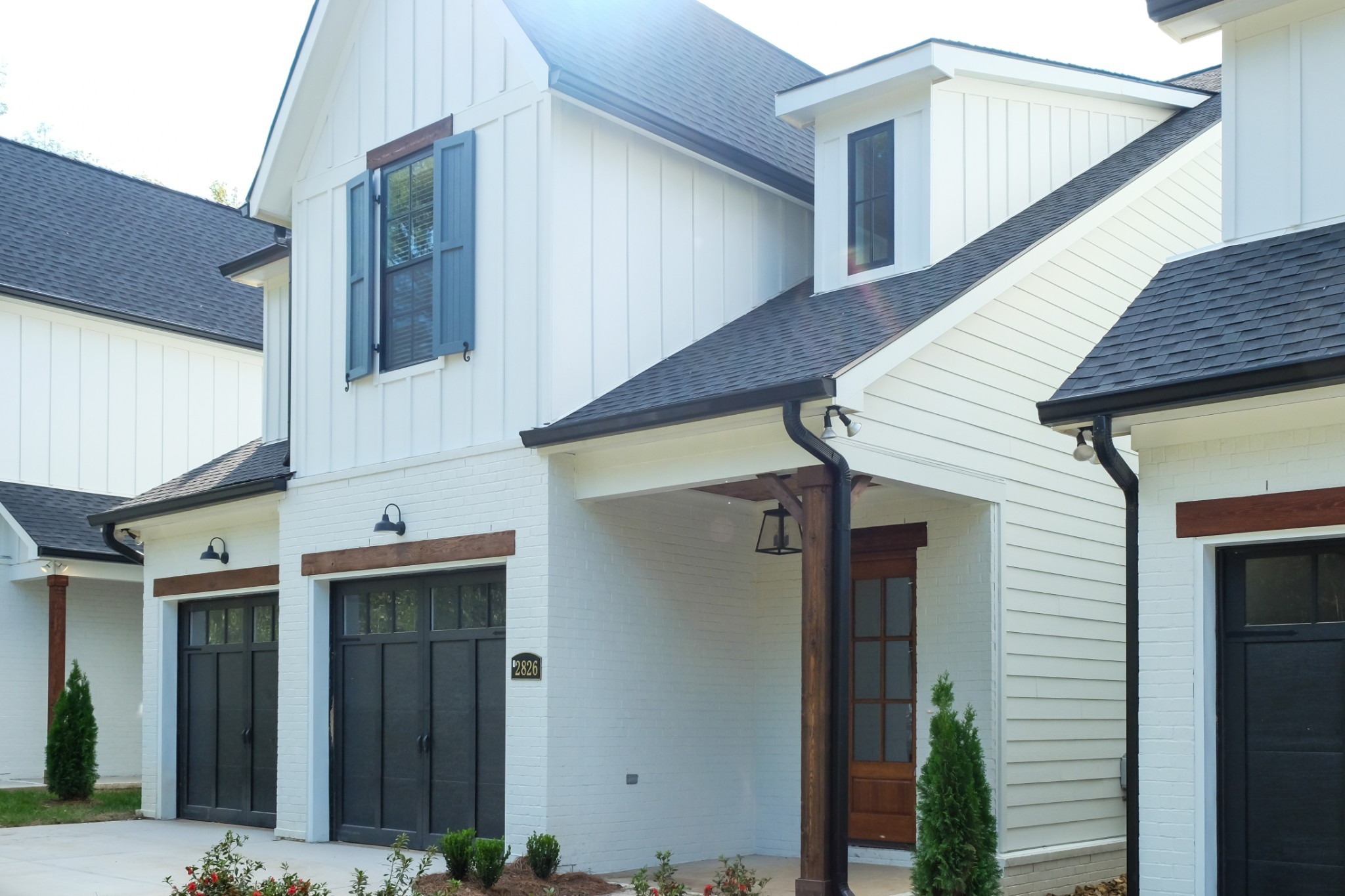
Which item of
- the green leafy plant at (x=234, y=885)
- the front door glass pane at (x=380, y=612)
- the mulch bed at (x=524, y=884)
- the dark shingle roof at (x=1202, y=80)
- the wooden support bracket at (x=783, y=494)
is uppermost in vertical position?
the dark shingle roof at (x=1202, y=80)

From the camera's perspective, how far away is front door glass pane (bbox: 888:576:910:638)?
11578mm

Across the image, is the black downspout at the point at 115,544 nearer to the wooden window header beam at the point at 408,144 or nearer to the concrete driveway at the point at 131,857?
the concrete driveway at the point at 131,857

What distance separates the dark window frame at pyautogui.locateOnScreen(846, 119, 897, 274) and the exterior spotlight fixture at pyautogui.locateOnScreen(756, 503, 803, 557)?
2175mm

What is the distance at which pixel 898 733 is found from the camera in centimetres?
1152

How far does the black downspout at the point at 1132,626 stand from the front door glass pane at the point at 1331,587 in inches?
36.9

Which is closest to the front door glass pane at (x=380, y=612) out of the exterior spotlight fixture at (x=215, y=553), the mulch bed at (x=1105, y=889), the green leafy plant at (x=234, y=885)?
the exterior spotlight fixture at (x=215, y=553)

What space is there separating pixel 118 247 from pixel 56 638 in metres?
6.31

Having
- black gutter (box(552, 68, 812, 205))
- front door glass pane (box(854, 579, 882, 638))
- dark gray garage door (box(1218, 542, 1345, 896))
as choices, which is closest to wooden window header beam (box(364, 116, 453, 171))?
black gutter (box(552, 68, 812, 205))

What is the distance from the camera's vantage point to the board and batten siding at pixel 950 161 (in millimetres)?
11758

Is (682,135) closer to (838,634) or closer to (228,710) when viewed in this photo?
(838,634)

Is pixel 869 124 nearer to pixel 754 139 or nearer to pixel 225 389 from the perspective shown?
pixel 754 139

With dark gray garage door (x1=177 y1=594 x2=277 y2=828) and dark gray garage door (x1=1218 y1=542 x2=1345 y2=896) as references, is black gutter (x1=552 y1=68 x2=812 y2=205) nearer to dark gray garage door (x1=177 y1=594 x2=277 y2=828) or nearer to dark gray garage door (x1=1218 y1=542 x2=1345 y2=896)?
dark gray garage door (x1=1218 y1=542 x2=1345 y2=896)

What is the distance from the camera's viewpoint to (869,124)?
12234 mm

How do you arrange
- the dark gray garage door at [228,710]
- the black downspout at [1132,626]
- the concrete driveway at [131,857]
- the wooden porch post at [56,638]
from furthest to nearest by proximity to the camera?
the wooden porch post at [56,638], the dark gray garage door at [228,710], the concrete driveway at [131,857], the black downspout at [1132,626]
